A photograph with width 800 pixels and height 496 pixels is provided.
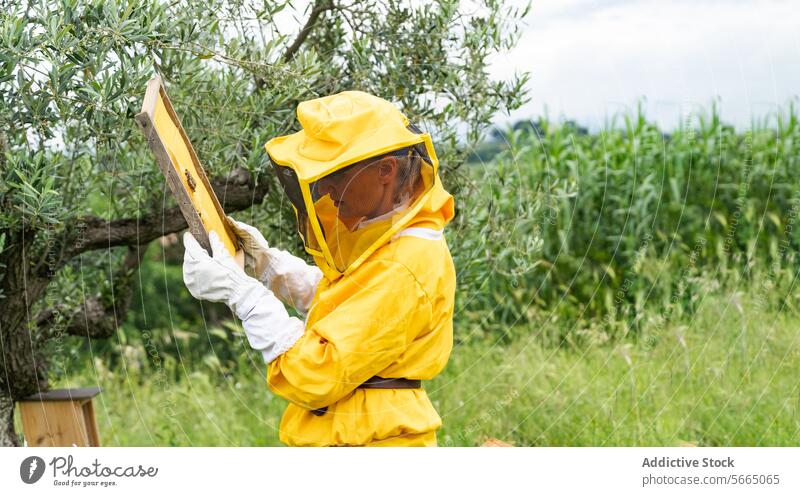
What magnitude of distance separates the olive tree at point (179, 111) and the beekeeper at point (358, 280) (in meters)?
0.72

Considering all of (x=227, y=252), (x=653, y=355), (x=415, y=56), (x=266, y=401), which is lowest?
(x=266, y=401)

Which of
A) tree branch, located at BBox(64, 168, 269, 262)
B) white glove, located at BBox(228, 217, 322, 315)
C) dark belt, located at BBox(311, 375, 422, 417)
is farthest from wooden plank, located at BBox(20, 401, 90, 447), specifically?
dark belt, located at BBox(311, 375, 422, 417)

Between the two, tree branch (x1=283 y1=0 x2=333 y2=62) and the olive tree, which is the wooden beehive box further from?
tree branch (x1=283 y1=0 x2=333 y2=62)

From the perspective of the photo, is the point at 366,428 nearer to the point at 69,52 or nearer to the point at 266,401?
the point at 69,52

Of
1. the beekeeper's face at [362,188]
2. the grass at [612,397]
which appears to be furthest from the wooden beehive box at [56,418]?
the beekeeper's face at [362,188]

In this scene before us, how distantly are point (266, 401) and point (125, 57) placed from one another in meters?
3.25

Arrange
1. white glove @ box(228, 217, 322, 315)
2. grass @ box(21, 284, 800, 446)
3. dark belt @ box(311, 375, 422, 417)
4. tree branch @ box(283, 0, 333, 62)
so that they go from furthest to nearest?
grass @ box(21, 284, 800, 446)
tree branch @ box(283, 0, 333, 62)
white glove @ box(228, 217, 322, 315)
dark belt @ box(311, 375, 422, 417)

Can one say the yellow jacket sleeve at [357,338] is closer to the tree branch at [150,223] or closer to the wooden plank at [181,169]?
the wooden plank at [181,169]

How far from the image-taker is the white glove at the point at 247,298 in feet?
8.50

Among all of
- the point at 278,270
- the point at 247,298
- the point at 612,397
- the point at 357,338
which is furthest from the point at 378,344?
the point at 612,397

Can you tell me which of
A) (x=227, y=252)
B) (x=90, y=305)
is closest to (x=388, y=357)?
(x=227, y=252)

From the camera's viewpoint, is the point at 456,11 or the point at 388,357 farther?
the point at 456,11

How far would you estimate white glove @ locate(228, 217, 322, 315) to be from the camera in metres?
3.07

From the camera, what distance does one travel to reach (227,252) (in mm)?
2707
